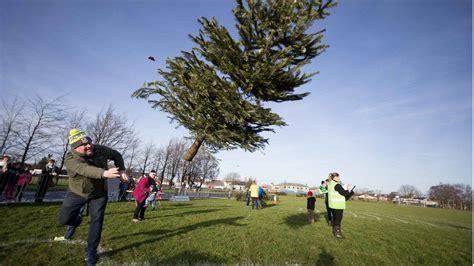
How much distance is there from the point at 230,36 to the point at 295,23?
9.90 ft

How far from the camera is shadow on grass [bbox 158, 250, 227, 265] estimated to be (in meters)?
4.49

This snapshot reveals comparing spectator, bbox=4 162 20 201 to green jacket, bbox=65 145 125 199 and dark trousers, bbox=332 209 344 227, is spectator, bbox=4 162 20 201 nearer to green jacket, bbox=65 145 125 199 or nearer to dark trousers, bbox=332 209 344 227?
green jacket, bbox=65 145 125 199

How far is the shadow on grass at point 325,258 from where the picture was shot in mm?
5223

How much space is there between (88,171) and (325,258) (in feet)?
17.7

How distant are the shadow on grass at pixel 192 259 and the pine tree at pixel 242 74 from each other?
5.19m

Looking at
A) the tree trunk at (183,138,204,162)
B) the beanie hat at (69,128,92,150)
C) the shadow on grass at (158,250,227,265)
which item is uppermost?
the tree trunk at (183,138,204,162)

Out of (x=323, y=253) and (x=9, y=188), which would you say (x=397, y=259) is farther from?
(x=9, y=188)

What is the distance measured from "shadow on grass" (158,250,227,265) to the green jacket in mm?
1871

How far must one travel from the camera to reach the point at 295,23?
1010 centimetres

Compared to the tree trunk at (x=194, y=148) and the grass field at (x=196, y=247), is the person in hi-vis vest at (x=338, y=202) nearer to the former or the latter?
the grass field at (x=196, y=247)

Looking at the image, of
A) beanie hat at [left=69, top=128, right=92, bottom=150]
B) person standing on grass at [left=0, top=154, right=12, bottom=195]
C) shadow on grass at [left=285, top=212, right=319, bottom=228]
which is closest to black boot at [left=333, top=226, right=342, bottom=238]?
shadow on grass at [left=285, top=212, right=319, bottom=228]

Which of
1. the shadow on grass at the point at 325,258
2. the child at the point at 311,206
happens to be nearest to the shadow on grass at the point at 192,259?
the shadow on grass at the point at 325,258

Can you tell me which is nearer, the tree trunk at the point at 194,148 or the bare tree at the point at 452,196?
the tree trunk at the point at 194,148

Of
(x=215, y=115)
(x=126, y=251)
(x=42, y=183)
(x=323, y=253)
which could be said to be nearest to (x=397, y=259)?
(x=323, y=253)
